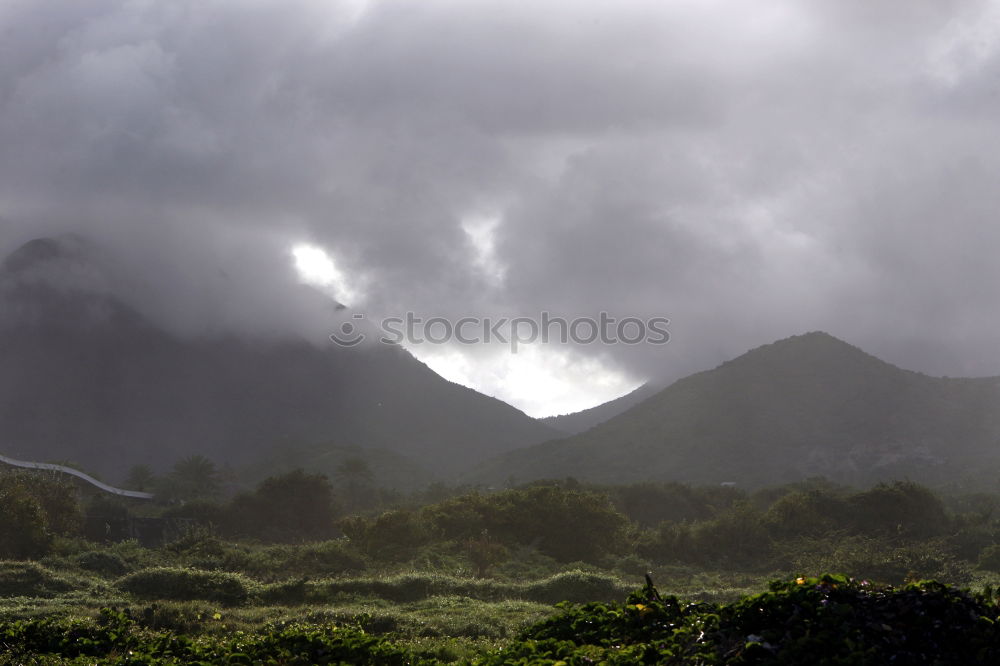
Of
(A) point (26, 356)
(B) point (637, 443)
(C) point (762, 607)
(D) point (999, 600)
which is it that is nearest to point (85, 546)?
(C) point (762, 607)

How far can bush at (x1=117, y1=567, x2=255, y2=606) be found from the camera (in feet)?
56.0

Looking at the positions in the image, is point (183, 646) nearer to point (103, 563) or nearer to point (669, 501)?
point (103, 563)

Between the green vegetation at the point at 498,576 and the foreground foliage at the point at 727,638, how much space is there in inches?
1.0

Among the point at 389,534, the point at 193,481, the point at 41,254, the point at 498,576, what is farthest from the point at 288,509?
the point at 41,254

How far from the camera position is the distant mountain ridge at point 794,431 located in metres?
76.9

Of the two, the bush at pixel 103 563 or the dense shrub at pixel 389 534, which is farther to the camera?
the dense shrub at pixel 389 534

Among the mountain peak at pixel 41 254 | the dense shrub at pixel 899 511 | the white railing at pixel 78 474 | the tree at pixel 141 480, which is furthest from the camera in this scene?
the mountain peak at pixel 41 254

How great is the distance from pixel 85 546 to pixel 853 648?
23.7m

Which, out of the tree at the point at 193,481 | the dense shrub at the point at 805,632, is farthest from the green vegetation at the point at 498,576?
the tree at the point at 193,481

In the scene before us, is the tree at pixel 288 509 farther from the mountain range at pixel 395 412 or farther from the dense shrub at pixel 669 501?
the mountain range at pixel 395 412

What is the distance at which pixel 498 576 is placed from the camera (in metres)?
22.9

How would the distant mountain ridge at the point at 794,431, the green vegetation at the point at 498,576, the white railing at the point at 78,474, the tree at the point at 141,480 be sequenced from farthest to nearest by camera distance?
the distant mountain ridge at the point at 794,431 < the tree at the point at 141,480 < the white railing at the point at 78,474 < the green vegetation at the point at 498,576

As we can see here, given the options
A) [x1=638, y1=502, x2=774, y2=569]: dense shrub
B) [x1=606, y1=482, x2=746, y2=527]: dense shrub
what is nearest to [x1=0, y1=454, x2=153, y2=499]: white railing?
[x1=606, y1=482, x2=746, y2=527]: dense shrub

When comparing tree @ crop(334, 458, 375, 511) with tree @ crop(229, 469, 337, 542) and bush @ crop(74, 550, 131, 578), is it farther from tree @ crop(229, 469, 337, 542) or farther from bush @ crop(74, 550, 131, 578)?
bush @ crop(74, 550, 131, 578)
